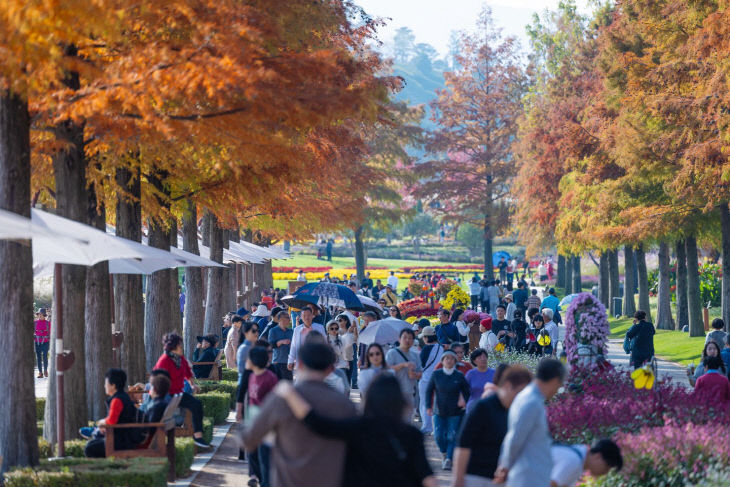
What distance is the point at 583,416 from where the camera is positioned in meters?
12.0

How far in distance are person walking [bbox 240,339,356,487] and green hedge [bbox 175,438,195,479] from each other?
5977mm

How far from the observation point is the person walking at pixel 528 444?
648 cm

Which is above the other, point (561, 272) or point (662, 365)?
point (561, 272)

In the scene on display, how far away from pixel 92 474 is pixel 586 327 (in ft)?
28.9

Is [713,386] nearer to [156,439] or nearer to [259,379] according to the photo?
[259,379]

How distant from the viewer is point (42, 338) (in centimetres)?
2462

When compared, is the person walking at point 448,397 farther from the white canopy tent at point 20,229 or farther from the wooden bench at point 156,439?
the white canopy tent at point 20,229

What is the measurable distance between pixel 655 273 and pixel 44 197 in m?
35.5

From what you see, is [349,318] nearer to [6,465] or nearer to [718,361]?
[718,361]

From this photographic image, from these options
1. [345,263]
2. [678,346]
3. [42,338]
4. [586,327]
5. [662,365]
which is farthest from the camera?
[345,263]

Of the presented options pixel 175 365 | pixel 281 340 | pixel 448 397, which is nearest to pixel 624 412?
pixel 448 397

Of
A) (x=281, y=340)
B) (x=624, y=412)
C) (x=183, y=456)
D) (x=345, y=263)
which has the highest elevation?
(x=345, y=263)

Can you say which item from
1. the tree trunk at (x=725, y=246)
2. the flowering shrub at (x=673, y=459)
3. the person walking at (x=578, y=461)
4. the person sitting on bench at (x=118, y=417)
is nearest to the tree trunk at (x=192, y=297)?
the person sitting on bench at (x=118, y=417)

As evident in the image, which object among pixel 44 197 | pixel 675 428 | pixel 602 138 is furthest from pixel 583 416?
pixel 602 138
